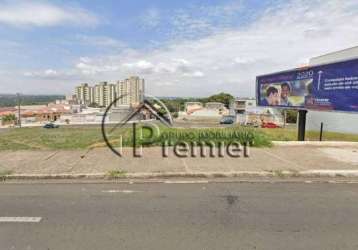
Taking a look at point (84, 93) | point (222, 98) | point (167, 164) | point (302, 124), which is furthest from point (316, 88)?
point (84, 93)

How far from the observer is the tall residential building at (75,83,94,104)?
13438cm

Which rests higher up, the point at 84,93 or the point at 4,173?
the point at 84,93

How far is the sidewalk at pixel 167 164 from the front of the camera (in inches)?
271

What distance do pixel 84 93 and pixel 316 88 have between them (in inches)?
5446

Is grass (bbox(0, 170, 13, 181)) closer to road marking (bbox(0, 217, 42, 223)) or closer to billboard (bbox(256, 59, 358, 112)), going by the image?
road marking (bbox(0, 217, 42, 223))

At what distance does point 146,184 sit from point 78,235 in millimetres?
2535

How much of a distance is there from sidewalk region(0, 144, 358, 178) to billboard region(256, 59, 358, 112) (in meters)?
2.20

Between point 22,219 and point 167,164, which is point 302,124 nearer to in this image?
point 167,164

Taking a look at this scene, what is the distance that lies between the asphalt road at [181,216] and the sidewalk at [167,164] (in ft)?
2.46

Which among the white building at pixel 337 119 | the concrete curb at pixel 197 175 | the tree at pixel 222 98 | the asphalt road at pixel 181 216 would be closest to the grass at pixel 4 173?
the concrete curb at pixel 197 175

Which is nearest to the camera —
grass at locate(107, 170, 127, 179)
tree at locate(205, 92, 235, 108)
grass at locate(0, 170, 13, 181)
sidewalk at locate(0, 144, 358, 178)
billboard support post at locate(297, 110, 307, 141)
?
grass at locate(0, 170, 13, 181)

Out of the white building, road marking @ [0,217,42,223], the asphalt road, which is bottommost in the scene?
road marking @ [0,217,42,223]

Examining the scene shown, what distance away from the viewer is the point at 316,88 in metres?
11.7

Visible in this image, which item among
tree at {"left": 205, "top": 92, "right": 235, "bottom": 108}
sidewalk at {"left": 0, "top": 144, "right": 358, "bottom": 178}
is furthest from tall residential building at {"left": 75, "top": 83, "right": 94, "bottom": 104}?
sidewalk at {"left": 0, "top": 144, "right": 358, "bottom": 178}
